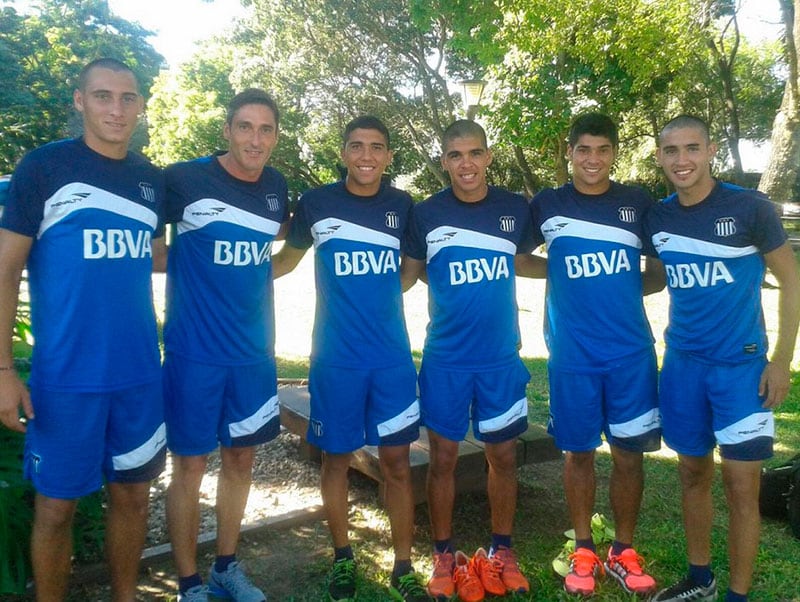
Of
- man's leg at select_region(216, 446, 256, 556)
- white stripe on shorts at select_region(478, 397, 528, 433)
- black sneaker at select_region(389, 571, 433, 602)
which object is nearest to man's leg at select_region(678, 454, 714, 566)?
white stripe on shorts at select_region(478, 397, 528, 433)

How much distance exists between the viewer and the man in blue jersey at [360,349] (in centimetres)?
327

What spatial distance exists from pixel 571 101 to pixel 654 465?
10.6m

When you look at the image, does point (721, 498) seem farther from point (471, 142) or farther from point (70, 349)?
point (70, 349)

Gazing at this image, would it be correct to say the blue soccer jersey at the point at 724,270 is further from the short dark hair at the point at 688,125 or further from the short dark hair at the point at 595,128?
the short dark hair at the point at 595,128

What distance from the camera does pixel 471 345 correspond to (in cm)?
333

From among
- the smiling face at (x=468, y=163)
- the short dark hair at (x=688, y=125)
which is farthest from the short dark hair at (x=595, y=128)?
the smiling face at (x=468, y=163)

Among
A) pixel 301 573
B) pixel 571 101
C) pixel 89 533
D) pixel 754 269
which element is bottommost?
pixel 301 573

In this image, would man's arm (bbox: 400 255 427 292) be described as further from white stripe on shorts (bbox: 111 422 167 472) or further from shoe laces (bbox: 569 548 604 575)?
shoe laces (bbox: 569 548 604 575)

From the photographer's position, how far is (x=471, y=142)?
11.2 ft

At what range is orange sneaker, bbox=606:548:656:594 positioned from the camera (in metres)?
3.29

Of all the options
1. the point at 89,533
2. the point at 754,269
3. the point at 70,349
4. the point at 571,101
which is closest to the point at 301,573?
the point at 89,533

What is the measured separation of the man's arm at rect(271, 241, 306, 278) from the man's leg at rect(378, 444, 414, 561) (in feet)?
3.56

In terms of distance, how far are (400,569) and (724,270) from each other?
6.82 ft

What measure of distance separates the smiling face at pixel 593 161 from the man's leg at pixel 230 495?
2132 mm
